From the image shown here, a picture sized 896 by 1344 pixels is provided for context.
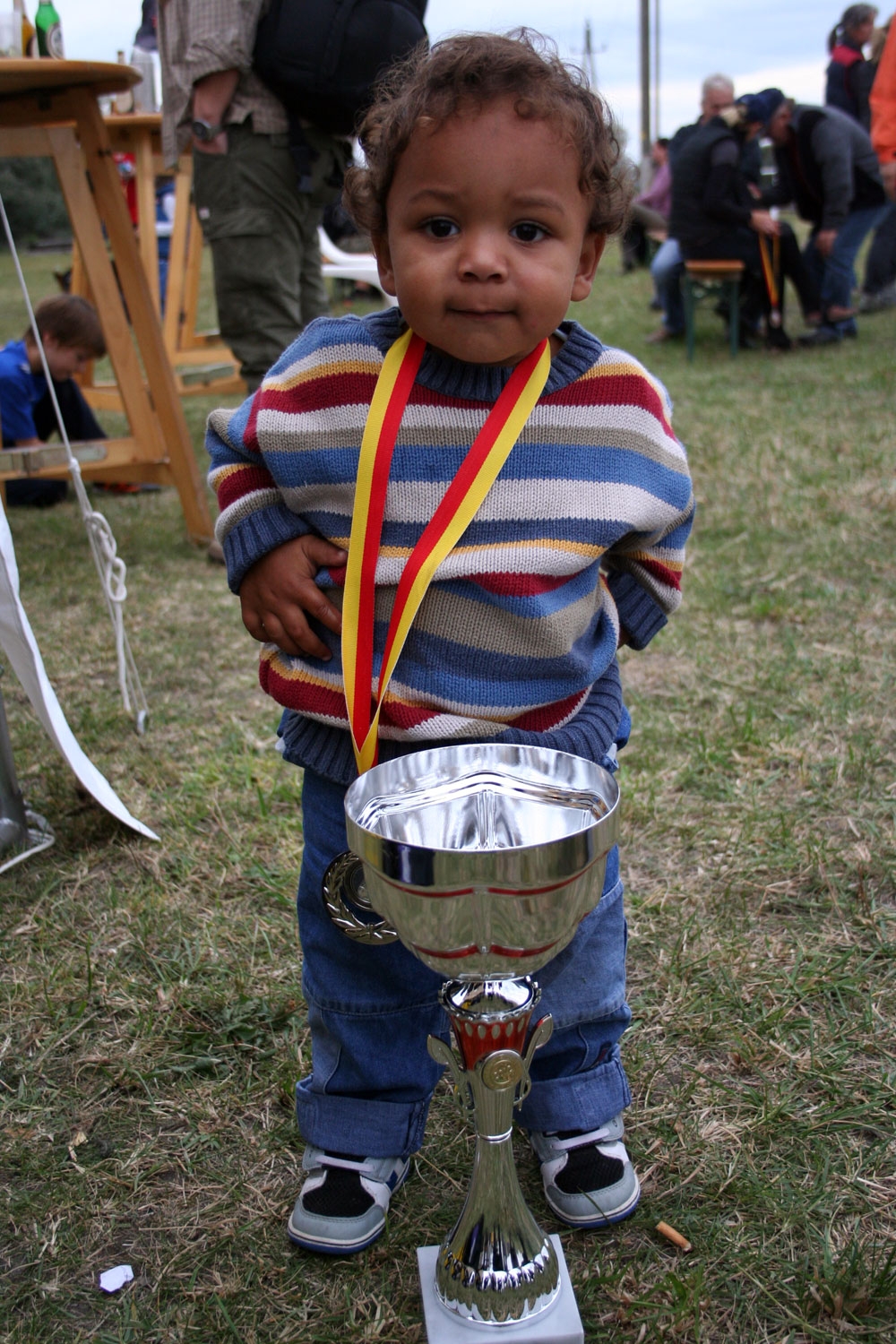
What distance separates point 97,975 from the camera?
5.21ft

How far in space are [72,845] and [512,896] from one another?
4.01ft

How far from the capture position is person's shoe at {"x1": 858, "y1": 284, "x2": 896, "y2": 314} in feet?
25.3

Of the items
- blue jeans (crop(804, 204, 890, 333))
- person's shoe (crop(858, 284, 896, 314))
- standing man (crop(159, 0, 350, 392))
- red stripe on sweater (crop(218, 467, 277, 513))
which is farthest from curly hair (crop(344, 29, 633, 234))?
person's shoe (crop(858, 284, 896, 314))

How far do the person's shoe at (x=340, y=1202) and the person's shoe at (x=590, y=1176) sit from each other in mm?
171

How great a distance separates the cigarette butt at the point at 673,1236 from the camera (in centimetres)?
116

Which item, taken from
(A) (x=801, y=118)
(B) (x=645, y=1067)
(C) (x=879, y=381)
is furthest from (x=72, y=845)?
(A) (x=801, y=118)

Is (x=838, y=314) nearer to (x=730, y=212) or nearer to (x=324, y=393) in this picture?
(x=730, y=212)

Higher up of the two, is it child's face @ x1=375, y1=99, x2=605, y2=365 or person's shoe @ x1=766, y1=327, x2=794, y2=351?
child's face @ x1=375, y1=99, x2=605, y2=365

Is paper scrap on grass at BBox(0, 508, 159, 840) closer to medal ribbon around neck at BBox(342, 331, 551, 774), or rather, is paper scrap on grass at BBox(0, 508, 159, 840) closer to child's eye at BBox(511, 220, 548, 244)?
medal ribbon around neck at BBox(342, 331, 551, 774)

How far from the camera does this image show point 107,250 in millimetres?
3297

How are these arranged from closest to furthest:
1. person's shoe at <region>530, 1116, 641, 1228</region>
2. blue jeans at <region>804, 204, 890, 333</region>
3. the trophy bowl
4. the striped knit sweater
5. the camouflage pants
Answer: the trophy bowl, the striped knit sweater, person's shoe at <region>530, 1116, 641, 1228</region>, the camouflage pants, blue jeans at <region>804, 204, 890, 333</region>

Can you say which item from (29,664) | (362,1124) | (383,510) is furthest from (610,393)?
(29,664)

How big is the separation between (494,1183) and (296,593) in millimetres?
564

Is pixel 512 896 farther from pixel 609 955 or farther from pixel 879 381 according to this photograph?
pixel 879 381
